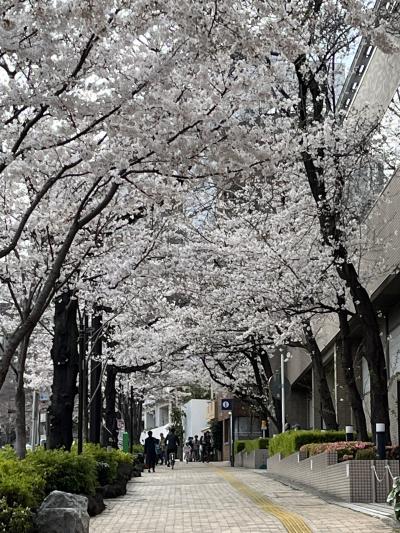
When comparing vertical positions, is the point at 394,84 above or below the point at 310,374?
above

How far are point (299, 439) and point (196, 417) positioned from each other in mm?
46976

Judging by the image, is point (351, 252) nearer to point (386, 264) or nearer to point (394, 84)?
point (386, 264)

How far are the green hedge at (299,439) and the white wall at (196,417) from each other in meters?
41.7

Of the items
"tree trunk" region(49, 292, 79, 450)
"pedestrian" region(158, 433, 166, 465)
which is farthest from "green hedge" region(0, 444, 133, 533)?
"pedestrian" region(158, 433, 166, 465)

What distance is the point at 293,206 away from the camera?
54.9 ft

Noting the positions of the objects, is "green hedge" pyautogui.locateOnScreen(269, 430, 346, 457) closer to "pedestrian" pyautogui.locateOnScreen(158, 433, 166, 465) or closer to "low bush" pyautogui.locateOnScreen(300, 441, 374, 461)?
"low bush" pyautogui.locateOnScreen(300, 441, 374, 461)

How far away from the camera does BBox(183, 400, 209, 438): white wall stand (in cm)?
6419

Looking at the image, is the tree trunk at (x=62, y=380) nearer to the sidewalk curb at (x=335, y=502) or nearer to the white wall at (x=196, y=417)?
the sidewalk curb at (x=335, y=502)

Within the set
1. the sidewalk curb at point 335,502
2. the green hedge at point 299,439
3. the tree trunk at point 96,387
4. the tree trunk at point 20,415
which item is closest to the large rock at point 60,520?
the sidewalk curb at point 335,502

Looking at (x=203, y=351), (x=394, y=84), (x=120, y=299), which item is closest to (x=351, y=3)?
(x=394, y=84)

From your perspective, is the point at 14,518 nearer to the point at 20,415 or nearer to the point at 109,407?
A: the point at 20,415

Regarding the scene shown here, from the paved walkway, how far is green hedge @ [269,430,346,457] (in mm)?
1725

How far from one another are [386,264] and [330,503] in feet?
20.8

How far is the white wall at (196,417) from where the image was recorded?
64.2m
